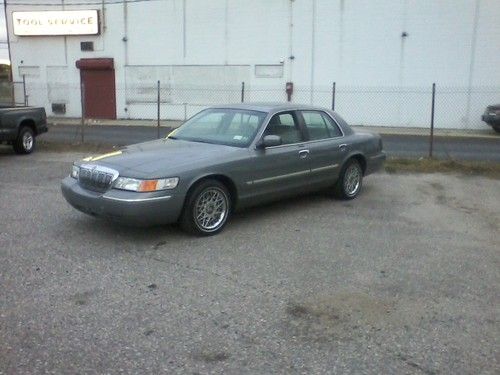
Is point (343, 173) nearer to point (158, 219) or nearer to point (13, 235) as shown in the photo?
point (158, 219)

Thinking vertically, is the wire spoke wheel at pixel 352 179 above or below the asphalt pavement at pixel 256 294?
above

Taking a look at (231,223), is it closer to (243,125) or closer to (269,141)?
(269,141)

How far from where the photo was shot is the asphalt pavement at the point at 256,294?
3.55 metres

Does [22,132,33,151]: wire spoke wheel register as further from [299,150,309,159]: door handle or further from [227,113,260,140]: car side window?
[299,150,309,159]: door handle

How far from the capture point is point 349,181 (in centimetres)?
821

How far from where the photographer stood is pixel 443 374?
3.39m

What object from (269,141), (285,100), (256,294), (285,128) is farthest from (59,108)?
(256,294)

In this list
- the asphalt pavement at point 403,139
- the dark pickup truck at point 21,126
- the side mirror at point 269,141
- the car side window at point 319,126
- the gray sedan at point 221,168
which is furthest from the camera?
the asphalt pavement at point 403,139

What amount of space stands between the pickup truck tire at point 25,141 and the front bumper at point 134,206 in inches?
307

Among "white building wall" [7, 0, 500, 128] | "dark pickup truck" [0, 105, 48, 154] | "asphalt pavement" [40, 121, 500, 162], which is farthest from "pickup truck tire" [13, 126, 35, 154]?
"white building wall" [7, 0, 500, 128]

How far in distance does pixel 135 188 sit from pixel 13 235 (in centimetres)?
158

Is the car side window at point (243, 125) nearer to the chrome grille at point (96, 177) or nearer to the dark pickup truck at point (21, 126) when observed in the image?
the chrome grille at point (96, 177)

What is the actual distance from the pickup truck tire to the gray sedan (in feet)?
22.7

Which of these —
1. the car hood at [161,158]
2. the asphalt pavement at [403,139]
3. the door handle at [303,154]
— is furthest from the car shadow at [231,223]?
the asphalt pavement at [403,139]
